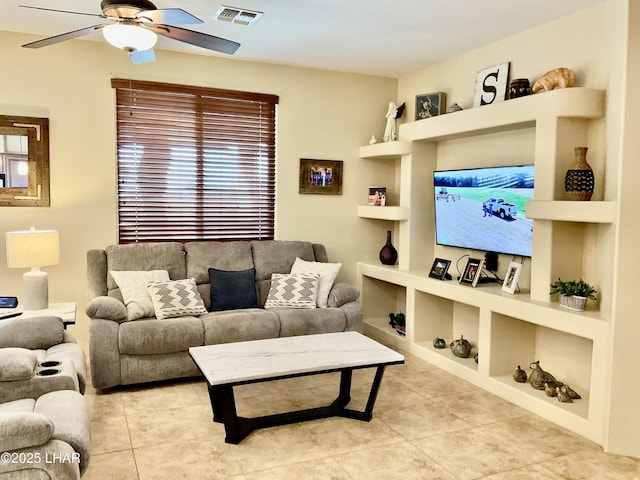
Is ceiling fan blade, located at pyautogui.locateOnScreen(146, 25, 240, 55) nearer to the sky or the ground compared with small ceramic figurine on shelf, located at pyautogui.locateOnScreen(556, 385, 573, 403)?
nearer to the sky

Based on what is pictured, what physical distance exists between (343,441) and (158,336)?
157cm

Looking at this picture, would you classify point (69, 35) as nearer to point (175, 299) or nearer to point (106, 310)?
point (106, 310)

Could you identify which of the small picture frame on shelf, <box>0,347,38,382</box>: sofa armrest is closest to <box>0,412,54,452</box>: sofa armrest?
<box>0,347,38,382</box>: sofa armrest

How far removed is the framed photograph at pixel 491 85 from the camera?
4137mm

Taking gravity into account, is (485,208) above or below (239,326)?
above

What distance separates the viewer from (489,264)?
432cm

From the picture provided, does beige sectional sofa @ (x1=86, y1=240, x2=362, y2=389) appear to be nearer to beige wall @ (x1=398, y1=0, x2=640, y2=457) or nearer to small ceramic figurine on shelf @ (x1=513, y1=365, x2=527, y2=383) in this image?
small ceramic figurine on shelf @ (x1=513, y1=365, x2=527, y2=383)

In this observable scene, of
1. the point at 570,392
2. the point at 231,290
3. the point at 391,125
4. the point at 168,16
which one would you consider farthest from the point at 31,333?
the point at 391,125

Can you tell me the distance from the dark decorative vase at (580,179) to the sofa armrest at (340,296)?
1.94 m

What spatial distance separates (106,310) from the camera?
3750 millimetres

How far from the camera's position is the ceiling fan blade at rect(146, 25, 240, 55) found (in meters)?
2.89

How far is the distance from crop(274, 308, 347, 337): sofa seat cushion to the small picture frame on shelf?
138 cm

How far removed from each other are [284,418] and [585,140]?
2.67 m

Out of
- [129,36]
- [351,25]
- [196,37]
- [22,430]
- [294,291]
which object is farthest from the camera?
[294,291]
